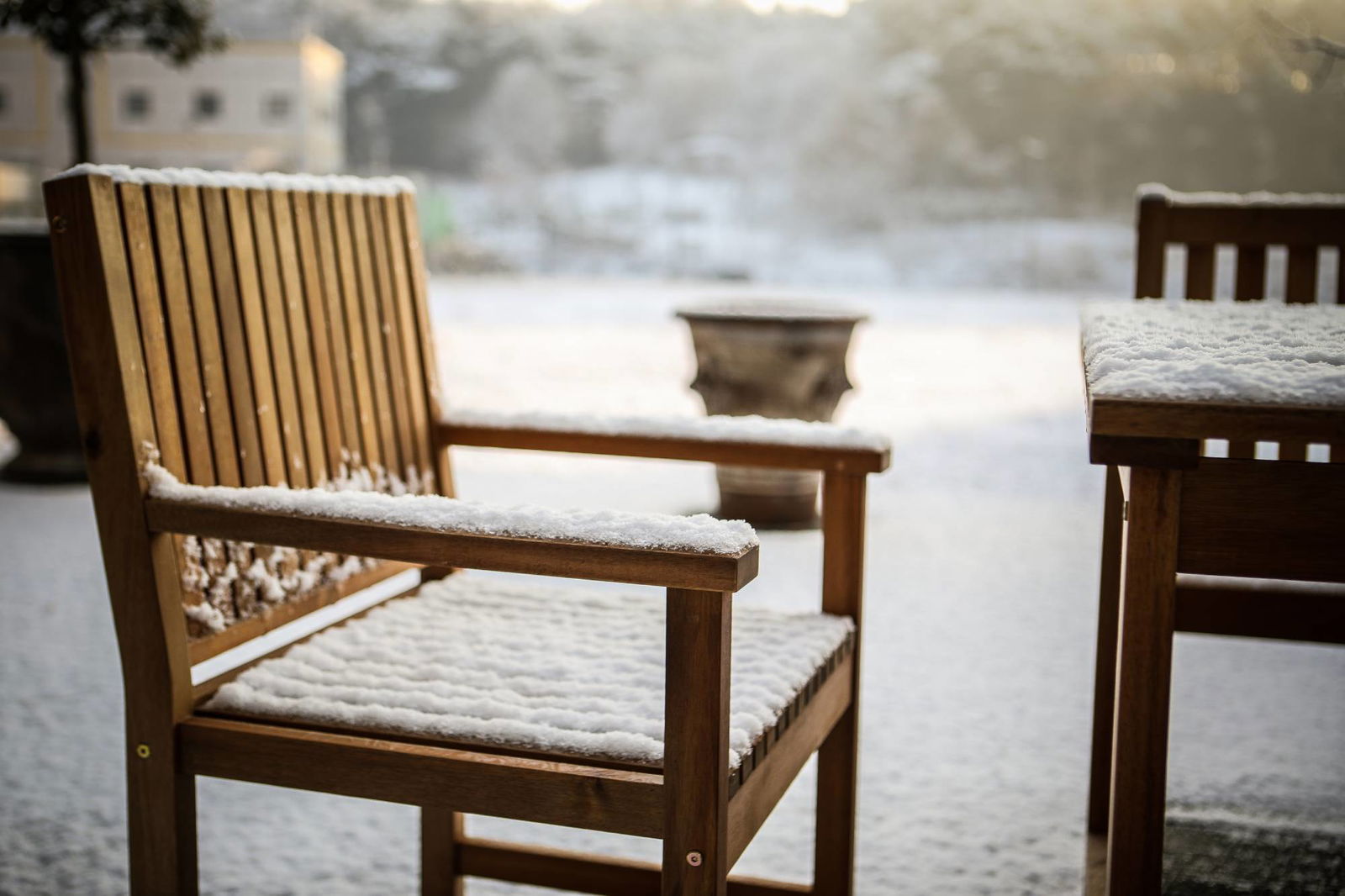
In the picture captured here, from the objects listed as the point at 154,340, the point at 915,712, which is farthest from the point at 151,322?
the point at 915,712

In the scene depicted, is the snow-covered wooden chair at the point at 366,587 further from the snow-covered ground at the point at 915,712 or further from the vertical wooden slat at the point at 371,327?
the snow-covered ground at the point at 915,712

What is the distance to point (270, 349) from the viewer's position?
1.33 m

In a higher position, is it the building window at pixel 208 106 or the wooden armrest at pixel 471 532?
the building window at pixel 208 106

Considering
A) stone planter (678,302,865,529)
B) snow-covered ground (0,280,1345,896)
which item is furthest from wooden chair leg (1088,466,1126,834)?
stone planter (678,302,865,529)

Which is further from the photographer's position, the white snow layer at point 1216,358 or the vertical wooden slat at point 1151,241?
the vertical wooden slat at point 1151,241

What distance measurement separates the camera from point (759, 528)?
4.16 m

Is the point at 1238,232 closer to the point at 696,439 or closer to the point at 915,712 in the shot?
the point at 696,439

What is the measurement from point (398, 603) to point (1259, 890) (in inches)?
45.3

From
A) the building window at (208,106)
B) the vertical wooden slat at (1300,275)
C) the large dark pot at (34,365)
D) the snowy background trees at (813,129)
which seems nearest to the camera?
the vertical wooden slat at (1300,275)

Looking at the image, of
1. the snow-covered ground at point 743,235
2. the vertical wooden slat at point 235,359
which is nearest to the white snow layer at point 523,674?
the vertical wooden slat at point 235,359

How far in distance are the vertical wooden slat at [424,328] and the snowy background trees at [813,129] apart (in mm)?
18667

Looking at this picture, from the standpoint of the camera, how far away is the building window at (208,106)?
20.2 metres

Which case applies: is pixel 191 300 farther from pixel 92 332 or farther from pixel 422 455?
pixel 422 455

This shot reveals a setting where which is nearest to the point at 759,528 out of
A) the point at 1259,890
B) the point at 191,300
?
the point at 1259,890
